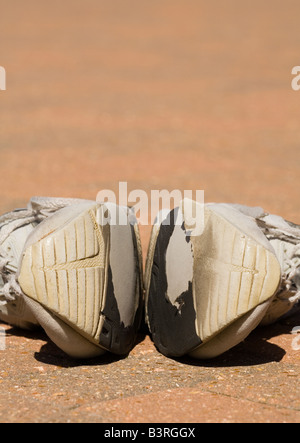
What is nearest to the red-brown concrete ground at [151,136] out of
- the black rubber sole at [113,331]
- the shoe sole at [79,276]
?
the black rubber sole at [113,331]

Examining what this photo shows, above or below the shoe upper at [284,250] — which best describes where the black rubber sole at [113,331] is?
below

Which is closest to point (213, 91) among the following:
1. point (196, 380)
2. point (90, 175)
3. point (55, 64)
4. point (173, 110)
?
point (173, 110)

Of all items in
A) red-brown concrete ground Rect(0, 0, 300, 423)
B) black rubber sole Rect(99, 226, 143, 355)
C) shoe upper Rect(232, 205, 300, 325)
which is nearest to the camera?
red-brown concrete ground Rect(0, 0, 300, 423)

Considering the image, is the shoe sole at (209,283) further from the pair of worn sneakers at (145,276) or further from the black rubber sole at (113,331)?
the black rubber sole at (113,331)

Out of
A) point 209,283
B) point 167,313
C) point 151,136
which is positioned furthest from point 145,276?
point 151,136

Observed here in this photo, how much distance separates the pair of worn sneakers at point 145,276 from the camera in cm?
213

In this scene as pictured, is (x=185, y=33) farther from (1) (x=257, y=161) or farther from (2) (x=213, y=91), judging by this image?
(1) (x=257, y=161)

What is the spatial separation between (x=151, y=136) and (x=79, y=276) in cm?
555

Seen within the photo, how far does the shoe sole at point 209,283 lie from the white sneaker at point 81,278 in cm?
11

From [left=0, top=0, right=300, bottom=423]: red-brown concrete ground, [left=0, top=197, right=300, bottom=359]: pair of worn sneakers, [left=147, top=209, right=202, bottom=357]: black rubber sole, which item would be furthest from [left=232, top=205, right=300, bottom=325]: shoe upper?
[left=147, top=209, right=202, bottom=357]: black rubber sole

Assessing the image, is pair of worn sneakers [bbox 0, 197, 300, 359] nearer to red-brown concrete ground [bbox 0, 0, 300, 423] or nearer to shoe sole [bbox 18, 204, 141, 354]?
shoe sole [bbox 18, 204, 141, 354]

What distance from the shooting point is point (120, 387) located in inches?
82.8

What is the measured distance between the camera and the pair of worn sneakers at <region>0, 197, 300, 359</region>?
213cm

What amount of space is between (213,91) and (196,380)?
7276 mm
